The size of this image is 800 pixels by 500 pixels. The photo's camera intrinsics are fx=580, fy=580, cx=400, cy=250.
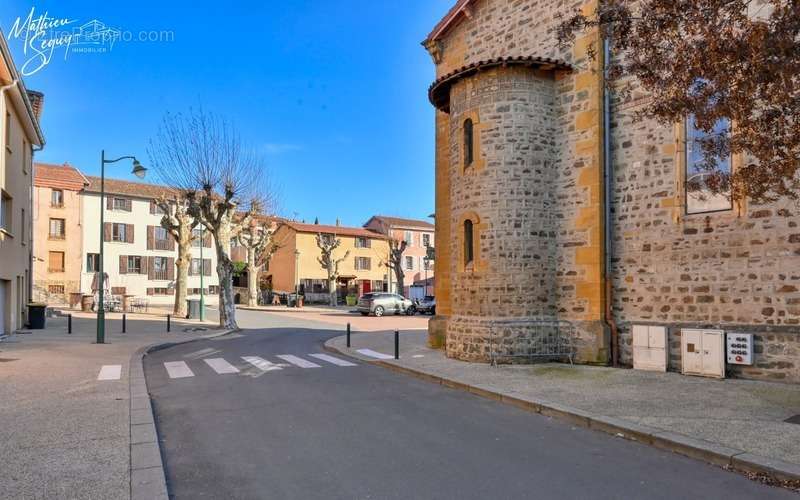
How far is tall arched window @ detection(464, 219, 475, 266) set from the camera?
13.3 meters

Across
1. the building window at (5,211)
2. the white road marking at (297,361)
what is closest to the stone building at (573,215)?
the white road marking at (297,361)

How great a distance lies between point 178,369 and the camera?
1233cm

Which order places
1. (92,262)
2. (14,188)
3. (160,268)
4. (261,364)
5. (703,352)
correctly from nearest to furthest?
(703,352), (261,364), (14,188), (92,262), (160,268)

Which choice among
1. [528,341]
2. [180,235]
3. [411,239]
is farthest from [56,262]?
[528,341]

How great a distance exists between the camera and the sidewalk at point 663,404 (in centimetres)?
594

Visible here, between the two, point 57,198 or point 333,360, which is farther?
point 57,198

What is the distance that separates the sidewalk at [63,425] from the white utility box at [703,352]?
30.4 ft

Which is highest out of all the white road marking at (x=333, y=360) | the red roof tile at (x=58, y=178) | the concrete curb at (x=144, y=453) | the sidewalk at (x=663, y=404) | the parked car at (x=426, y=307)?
the red roof tile at (x=58, y=178)

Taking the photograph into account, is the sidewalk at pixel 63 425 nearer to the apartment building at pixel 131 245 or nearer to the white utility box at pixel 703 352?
the white utility box at pixel 703 352

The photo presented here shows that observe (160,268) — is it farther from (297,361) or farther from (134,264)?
(297,361)

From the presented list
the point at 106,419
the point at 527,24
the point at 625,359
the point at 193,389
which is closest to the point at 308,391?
the point at 193,389

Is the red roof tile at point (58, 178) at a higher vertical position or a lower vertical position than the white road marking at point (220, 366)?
higher

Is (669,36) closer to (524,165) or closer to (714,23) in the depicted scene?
(714,23)

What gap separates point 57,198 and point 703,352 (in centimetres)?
4675
